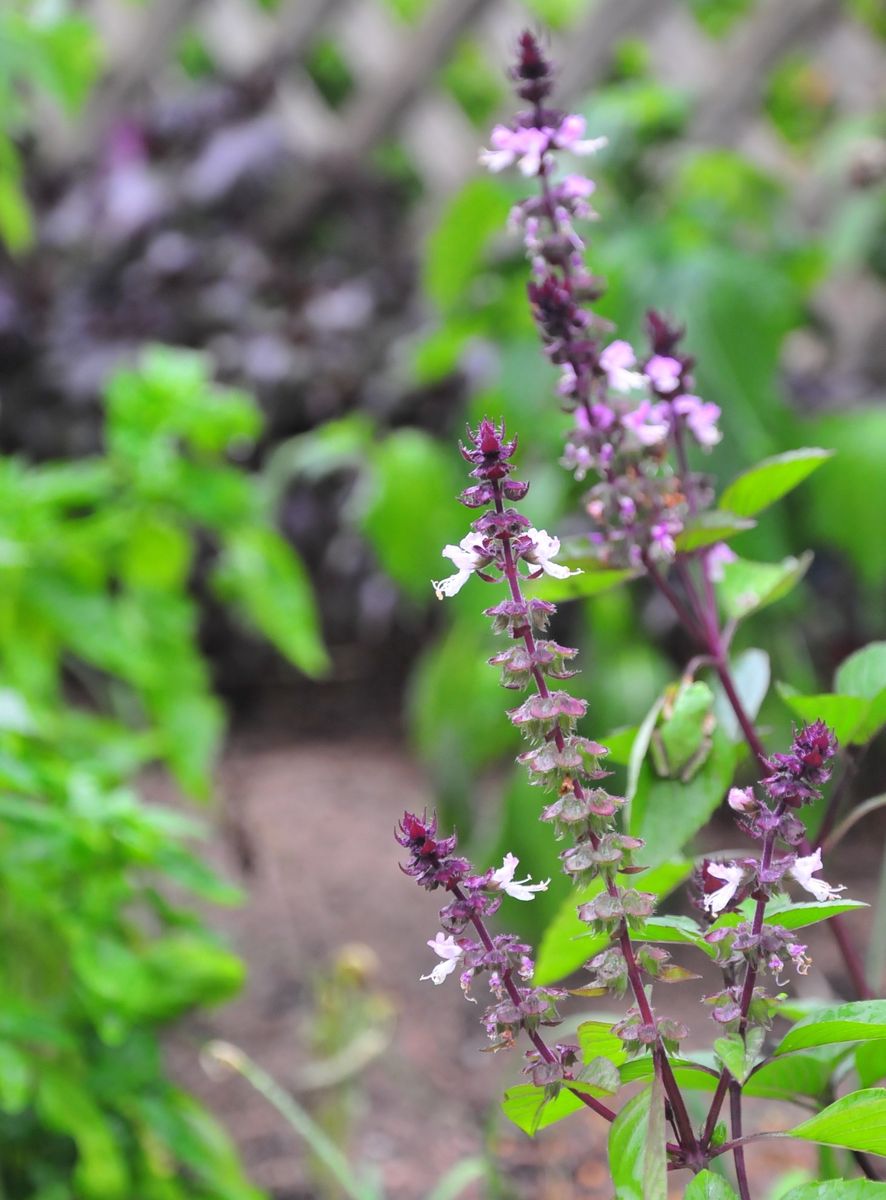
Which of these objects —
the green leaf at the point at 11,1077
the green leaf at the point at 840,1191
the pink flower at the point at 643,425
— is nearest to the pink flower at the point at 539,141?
the pink flower at the point at 643,425

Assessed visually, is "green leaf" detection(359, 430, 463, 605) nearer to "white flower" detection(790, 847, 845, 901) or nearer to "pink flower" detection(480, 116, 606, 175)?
"pink flower" detection(480, 116, 606, 175)

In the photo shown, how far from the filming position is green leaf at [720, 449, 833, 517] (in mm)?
643

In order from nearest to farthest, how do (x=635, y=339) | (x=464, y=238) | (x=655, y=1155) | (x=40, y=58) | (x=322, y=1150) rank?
(x=655, y=1155) < (x=322, y=1150) < (x=40, y=58) < (x=635, y=339) < (x=464, y=238)

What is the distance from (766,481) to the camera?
66cm

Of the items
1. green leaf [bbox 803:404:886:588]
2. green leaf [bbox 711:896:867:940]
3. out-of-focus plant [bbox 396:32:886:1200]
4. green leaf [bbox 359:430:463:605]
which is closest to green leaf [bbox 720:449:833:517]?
out-of-focus plant [bbox 396:32:886:1200]

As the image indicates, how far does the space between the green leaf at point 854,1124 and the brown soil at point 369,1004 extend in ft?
1.39

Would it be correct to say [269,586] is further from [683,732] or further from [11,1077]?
[683,732]

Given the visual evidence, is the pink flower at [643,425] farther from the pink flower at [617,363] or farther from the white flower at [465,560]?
the white flower at [465,560]

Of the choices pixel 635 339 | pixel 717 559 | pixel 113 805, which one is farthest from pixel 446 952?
pixel 635 339

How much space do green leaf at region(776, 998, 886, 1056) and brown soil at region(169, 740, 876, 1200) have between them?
1.36ft

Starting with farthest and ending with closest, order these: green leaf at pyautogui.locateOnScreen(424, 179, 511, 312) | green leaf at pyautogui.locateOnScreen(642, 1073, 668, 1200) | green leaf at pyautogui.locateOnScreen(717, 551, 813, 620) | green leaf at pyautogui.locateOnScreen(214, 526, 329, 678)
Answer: green leaf at pyautogui.locateOnScreen(424, 179, 511, 312), green leaf at pyautogui.locateOnScreen(214, 526, 329, 678), green leaf at pyautogui.locateOnScreen(717, 551, 813, 620), green leaf at pyautogui.locateOnScreen(642, 1073, 668, 1200)

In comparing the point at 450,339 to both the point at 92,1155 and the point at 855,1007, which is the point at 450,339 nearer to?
the point at 92,1155

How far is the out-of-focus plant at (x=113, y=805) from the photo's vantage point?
84 cm

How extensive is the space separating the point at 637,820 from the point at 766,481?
0.62 feet
